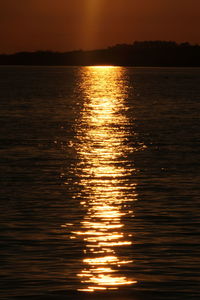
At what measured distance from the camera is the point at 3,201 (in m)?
32.9

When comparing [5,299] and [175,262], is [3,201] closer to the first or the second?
[175,262]

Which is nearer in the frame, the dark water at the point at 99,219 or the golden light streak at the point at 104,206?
the dark water at the point at 99,219

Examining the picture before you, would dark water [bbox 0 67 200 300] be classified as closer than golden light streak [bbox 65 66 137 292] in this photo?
Yes

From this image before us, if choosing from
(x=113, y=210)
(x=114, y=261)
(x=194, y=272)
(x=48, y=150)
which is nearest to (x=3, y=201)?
(x=113, y=210)

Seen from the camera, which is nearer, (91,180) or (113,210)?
(113,210)

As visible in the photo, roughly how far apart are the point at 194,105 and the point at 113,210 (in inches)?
3528

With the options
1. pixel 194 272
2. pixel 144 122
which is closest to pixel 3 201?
pixel 194 272

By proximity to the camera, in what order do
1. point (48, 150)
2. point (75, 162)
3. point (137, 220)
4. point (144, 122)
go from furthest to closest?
point (144, 122) → point (48, 150) → point (75, 162) → point (137, 220)

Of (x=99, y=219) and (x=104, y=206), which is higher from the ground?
(x=104, y=206)

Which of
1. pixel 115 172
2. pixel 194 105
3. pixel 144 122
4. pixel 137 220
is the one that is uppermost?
pixel 194 105

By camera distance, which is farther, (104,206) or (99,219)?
(104,206)

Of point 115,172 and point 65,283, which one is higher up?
point 115,172

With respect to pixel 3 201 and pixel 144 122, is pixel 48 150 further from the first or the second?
pixel 144 122

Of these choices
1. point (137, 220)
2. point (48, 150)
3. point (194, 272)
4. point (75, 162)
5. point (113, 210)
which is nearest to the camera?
point (194, 272)
